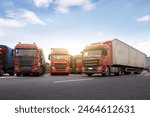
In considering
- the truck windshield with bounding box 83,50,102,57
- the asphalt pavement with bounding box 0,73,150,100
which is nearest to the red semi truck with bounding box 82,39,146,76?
the truck windshield with bounding box 83,50,102,57

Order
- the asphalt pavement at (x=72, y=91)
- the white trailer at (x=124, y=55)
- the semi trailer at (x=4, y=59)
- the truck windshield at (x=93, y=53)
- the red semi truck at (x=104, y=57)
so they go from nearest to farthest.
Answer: the asphalt pavement at (x=72, y=91) < the red semi truck at (x=104, y=57) < the truck windshield at (x=93, y=53) < the semi trailer at (x=4, y=59) < the white trailer at (x=124, y=55)

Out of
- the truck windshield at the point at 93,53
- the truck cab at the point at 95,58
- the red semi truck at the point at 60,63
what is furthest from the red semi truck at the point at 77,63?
the truck windshield at the point at 93,53

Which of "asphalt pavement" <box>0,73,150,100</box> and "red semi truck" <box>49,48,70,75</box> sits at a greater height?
"red semi truck" <box>49,48,70,75</box>

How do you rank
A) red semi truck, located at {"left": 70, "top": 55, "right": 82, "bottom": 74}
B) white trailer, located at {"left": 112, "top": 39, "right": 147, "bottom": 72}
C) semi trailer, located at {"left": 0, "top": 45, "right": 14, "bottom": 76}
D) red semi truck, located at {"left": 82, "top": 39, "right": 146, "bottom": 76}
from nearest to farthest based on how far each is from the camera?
1. red semi truck, located at {"left": 82, "top": 39, "right": 146, "bottom": 76}
2. semi trailer, located at {"left": 0, "top": 45, "right": 14, "bottom": 76}
3. white trailer, located at {"left": 112, "top": 39, "right": 147, "bottom": 72}
4. red semi truck, located at {"left": 70, "top": 55, "right": 82, "bottom": 74}

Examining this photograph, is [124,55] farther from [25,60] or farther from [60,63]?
[25,60]

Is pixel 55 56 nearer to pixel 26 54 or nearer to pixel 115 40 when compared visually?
pixel 26 54

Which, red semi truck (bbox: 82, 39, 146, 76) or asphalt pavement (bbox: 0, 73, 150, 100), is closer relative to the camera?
asphalt pavement (bbox: 0, 73, 150, 100)

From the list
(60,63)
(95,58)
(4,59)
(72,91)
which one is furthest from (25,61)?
(72,91)

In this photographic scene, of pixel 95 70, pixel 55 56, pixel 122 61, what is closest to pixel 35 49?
pixel 55 56

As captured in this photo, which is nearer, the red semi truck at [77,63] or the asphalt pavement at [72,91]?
the asphalt pavement at [72,91]

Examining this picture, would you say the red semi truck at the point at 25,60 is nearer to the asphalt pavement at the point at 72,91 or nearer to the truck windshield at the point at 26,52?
the truck windshield at the point at 26,52

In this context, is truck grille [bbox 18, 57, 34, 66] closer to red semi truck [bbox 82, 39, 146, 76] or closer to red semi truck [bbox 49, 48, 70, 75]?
red semi truck [bbox 49, 48, 70, 75]

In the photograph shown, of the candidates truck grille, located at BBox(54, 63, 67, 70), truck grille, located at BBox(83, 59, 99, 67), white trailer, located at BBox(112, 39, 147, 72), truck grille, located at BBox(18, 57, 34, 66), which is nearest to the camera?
truck grille, located at BBox(83, 59, 99, 67)

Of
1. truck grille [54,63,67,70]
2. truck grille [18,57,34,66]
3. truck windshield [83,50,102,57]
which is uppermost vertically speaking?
truck windshield [83,50,102,57]
